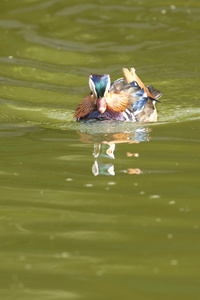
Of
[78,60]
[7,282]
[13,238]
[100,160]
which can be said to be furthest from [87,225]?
[78,60]

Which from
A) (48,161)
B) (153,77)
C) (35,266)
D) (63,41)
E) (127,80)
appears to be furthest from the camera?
(63,41)

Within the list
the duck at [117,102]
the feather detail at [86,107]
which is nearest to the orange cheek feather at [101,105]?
the duck at [117,102]

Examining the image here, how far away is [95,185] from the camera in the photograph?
5637mm

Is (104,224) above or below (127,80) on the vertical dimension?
above

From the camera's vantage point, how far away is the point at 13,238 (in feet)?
14.4

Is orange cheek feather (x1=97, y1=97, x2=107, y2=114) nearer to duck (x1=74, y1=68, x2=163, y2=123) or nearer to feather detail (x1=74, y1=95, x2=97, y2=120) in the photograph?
duck (x1=74, y1=68, x2=163, y2=123)

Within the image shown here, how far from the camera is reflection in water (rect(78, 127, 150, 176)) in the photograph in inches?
241

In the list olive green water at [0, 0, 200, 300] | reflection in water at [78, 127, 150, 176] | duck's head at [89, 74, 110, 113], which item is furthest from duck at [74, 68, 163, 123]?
reflection in water at [78, 127, 150, 176]

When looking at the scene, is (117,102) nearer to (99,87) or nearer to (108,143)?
(99,87)

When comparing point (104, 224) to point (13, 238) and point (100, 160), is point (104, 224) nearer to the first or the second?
point (13, 238)

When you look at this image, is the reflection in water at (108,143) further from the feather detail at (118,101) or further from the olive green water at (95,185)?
the feather detail at (118,101)

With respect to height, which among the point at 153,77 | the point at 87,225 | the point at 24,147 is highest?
the point at 87,225

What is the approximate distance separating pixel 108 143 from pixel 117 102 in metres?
1.77

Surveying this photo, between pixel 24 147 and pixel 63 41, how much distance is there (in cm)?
756
